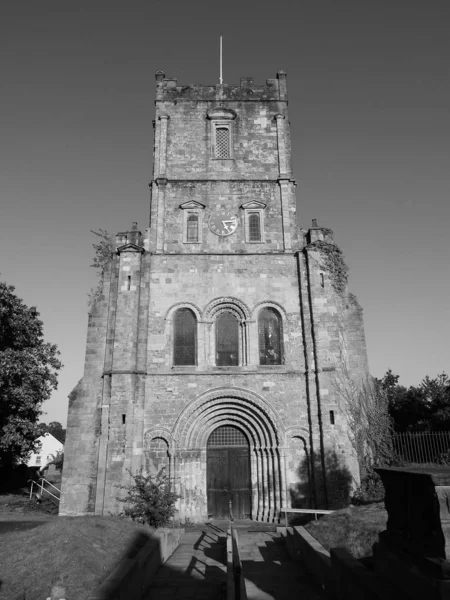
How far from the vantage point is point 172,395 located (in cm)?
1867

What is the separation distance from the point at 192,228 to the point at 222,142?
17.6 ft

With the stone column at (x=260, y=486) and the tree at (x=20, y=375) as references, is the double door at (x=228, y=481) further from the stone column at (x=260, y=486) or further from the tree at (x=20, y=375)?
the tree at (x=20, y=375)

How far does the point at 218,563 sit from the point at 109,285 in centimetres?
1239

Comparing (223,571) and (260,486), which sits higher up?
(260,486)

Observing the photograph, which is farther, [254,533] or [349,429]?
[349,429]

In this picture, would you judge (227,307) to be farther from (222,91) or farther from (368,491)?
(222,91)

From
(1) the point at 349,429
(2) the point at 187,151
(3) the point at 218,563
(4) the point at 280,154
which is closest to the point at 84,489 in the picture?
(3) the point at 218,563

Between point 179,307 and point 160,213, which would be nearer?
point 179,307

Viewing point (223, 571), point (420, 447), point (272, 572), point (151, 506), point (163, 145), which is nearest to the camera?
point (272, 572)

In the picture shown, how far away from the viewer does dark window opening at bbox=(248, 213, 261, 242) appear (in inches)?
851

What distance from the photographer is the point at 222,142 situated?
78.0 ft

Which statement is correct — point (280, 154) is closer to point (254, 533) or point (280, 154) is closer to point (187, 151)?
point (187, 151)

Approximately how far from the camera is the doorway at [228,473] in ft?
59.3

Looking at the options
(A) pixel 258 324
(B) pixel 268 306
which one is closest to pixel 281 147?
(B) pixel 268 306
